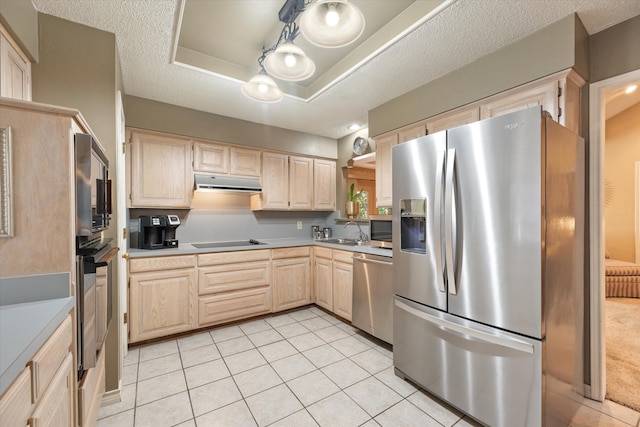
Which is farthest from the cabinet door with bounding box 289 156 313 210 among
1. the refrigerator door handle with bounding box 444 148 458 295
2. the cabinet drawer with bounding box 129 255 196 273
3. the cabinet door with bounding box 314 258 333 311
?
the refrigerator door handle with bounding box 444 148 458 295

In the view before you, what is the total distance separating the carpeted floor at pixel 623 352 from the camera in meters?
1.88

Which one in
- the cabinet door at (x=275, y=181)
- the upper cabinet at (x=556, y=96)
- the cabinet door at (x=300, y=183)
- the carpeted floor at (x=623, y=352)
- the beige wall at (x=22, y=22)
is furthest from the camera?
the cabinet door at (x=300, y=183)

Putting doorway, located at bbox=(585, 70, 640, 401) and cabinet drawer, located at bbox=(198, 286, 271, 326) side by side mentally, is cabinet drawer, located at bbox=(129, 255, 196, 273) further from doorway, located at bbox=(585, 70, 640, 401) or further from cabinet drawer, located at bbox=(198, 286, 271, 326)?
doorway, located at bbox=(585, 70, 640, 401)

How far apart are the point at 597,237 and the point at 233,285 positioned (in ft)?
10.4

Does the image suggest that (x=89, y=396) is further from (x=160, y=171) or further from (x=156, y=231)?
(x=160, y=171)

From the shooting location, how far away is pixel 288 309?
11.5 feet

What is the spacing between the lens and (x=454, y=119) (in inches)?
93.3

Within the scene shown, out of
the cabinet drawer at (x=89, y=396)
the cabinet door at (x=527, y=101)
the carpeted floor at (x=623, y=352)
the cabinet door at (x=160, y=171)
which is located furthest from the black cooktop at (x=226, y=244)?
the carpeted floor at (x=623, y=352)

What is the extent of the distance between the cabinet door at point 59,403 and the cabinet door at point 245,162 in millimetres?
2620

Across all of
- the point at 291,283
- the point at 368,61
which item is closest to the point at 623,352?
the point at 291,283

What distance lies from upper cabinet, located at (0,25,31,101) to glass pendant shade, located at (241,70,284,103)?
1.23 m

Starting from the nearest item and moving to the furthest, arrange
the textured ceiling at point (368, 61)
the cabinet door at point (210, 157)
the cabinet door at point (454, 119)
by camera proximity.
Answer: the textured ceiling at point (368, 61) → the cabinet door at point (454, 119) → the cabinet door at point (210, 157)

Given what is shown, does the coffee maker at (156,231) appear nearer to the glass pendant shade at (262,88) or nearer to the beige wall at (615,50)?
the glass pendant shade at (262,88)

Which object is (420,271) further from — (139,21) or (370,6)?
(139,21)
